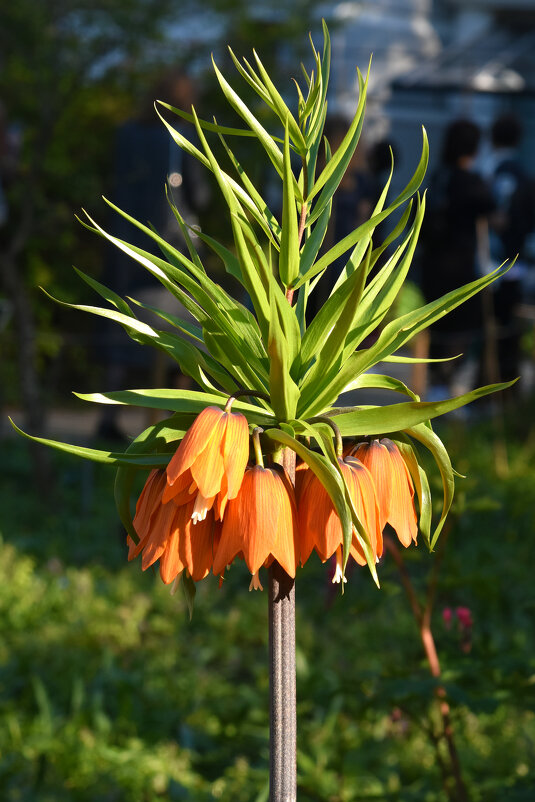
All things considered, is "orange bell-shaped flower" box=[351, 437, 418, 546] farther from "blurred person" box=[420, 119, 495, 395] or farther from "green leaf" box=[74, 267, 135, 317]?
"blurred person" box=[420, 119, 495, 395]

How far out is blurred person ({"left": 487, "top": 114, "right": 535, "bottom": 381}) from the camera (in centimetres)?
611

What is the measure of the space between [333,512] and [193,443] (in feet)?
0.51

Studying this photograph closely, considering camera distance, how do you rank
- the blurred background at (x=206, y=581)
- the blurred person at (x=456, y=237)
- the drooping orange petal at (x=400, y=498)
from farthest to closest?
the blurred person at (x=456, y=237) → the blurred background at (x=206, y=581) → the drooping orange petal at (x=400, y=498)

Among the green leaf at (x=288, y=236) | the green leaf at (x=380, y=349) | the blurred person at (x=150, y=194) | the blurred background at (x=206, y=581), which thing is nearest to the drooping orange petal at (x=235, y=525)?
the green leaf at (x=380, y=349)

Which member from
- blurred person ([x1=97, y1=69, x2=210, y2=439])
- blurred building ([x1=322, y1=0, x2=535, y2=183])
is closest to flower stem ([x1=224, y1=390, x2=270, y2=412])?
blurred person ([x1=97, y1=69, x2=210, y2=439])

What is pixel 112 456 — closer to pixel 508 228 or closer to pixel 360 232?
pixel 360 232

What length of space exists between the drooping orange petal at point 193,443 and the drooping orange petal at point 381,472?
17 centimetres

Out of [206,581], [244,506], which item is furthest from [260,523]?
[206,581]

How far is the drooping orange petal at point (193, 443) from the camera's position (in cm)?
83

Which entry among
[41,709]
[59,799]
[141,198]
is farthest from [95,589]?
[141,198]

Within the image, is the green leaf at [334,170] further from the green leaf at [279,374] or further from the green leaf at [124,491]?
the green leaf at [124,491]

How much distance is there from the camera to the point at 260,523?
864 millimetres

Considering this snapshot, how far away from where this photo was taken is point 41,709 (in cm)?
255

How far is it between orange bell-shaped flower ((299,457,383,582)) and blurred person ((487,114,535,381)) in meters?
5.35
